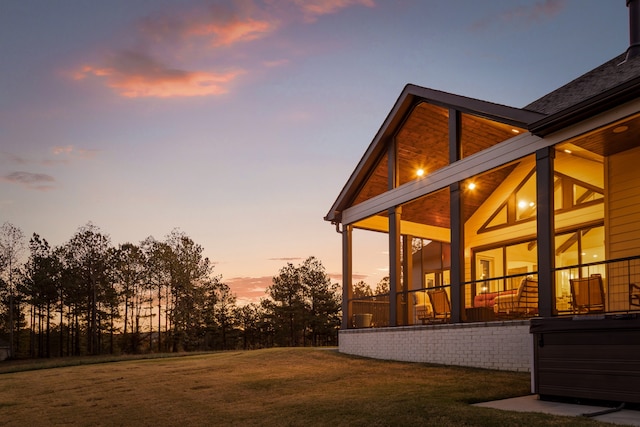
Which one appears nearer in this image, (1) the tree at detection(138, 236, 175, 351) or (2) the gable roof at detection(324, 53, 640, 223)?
(2) the gable roof at detection(324, 53, 640, 223)

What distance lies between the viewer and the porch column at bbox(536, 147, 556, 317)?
1094 cm

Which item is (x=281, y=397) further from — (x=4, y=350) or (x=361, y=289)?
(x=361, y=289)

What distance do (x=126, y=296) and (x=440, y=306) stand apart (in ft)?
130

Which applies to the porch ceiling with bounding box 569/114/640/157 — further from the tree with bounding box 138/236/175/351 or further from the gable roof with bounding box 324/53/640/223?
the tree with bounding box 138/236/175/351

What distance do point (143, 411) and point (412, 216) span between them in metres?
12.4

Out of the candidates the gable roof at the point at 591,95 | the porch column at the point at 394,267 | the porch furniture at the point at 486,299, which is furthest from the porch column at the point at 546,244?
the porch column at the point at 394,267

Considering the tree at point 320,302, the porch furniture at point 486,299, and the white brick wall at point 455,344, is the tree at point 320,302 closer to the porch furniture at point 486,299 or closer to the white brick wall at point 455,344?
the white brick wall at point 455,344

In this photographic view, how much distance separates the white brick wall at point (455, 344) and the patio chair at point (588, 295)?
3.50 ft

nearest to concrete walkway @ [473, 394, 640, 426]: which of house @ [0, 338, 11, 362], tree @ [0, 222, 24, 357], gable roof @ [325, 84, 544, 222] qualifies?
gable roof @ [325, 84, 544, 222]

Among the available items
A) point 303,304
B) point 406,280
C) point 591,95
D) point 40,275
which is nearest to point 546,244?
point 591,95

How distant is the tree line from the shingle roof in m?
38.3

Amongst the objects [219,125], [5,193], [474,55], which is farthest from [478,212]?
[5,193]

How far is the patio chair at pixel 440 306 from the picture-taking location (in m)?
14.3

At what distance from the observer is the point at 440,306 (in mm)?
14383
